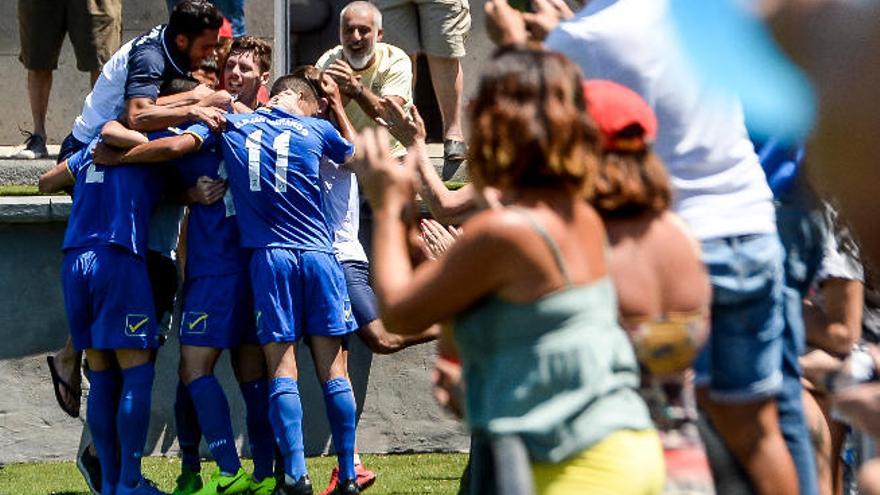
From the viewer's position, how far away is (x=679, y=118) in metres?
4.33

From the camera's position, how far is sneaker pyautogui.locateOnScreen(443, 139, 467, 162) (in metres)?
10.5

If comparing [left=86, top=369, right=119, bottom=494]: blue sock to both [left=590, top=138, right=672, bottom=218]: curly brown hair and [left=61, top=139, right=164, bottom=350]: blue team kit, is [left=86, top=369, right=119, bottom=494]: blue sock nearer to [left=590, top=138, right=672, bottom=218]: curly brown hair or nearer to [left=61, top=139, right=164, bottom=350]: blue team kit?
[left=61, top=139, right=164, bottom=350]: blue team kit

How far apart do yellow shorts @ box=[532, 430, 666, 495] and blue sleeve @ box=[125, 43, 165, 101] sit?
17.0 feet

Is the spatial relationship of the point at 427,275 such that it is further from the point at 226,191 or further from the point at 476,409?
the point at 226,191

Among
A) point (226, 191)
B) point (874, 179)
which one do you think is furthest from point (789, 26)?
point (226, 191)

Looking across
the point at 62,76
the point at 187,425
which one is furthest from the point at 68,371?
the point at 62,76

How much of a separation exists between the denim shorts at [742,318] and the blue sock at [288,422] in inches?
154

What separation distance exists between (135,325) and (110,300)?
0.56ft

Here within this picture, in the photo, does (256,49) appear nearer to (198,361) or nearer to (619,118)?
(198,361)

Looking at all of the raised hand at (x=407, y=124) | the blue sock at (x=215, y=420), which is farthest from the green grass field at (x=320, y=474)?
the raised hand at (x=407, y=124)

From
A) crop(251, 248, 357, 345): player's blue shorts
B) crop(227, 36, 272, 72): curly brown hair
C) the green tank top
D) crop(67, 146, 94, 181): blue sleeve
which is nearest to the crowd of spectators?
the green tank top

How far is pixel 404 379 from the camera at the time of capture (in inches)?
385

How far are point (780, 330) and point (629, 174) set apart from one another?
766 mm

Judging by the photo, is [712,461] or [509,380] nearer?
[509,380]
